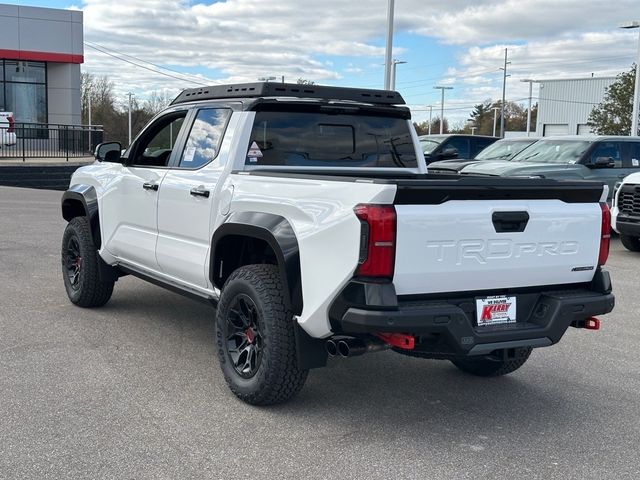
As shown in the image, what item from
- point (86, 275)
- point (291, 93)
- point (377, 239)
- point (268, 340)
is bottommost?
point (86, 275)

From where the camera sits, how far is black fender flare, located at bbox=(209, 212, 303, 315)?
4.33m

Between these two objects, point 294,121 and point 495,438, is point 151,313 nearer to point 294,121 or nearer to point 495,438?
point 294,121

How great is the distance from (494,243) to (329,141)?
1.86 metres

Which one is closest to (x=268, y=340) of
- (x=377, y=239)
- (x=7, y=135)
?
(x=377, y=239)

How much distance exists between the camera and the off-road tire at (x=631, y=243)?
Answer: 12.2 m

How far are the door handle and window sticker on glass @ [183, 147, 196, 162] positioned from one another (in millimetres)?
411

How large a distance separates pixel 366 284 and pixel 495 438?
1279 mm

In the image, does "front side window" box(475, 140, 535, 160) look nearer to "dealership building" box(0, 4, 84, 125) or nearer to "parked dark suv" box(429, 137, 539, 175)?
"parked dark suv" box(429, 137, 539, 175)

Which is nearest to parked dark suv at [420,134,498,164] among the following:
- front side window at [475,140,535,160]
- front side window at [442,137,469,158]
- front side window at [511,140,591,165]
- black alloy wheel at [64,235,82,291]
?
front side window at [442,137,469,158]

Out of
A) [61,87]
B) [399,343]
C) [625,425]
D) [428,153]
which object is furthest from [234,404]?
[61,87]

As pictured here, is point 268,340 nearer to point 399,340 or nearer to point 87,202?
point 399,340

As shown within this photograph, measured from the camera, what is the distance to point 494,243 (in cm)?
421

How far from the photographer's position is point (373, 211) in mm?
3893

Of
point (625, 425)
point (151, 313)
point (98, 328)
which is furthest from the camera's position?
point (151, 313)
